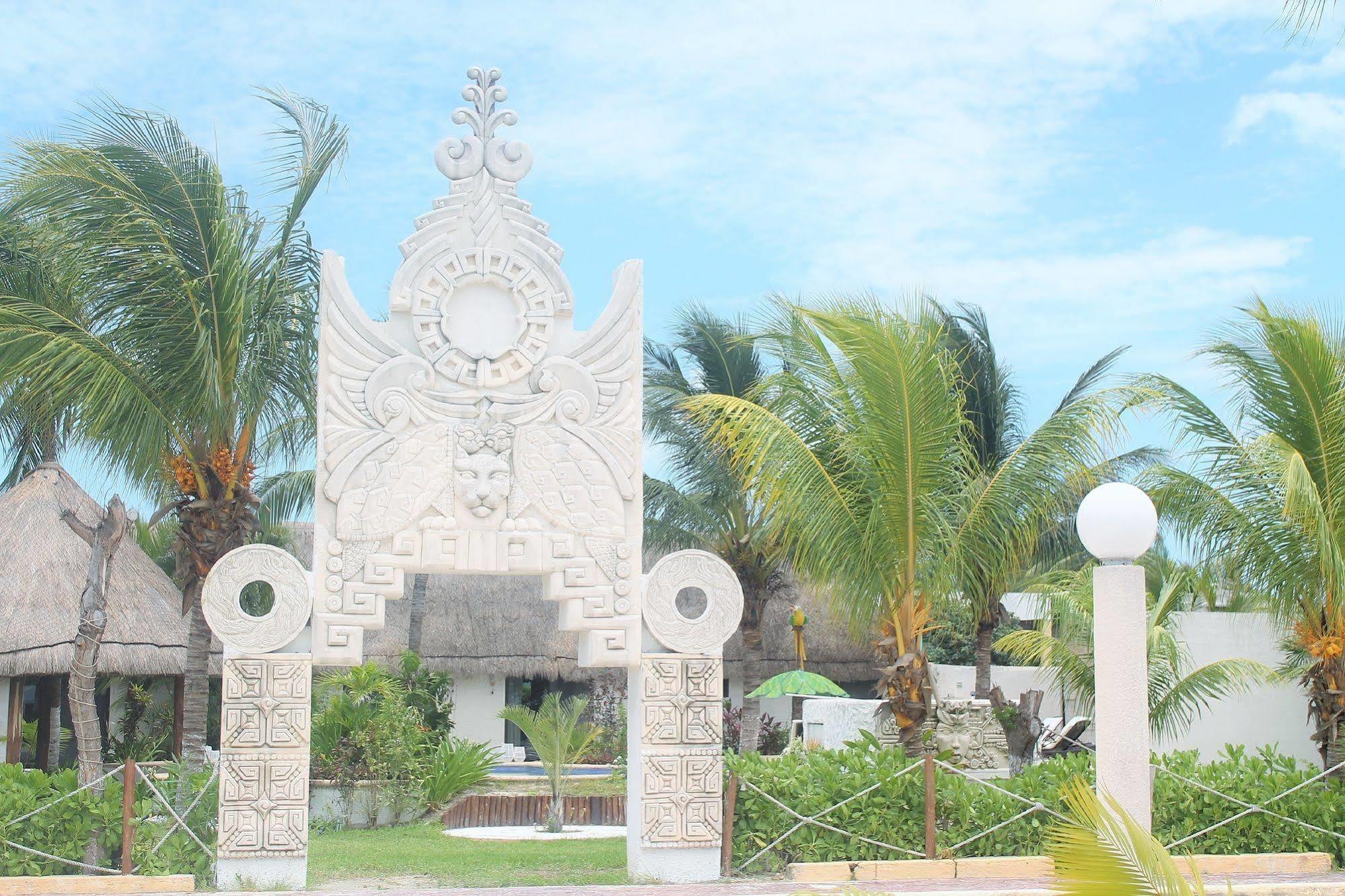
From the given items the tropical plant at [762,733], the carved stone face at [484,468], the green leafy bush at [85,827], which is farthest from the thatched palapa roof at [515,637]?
the carved stone face at [484,468]

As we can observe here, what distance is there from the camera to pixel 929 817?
993 centimetres

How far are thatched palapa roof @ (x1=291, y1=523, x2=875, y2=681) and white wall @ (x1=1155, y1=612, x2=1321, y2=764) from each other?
8142mm

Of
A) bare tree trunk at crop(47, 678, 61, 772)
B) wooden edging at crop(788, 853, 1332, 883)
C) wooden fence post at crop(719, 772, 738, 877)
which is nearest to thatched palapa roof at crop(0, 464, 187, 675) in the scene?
bare tree trunk at crop(47, 678, 61, 772)

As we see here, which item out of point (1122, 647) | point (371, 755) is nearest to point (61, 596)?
point (371, 755)

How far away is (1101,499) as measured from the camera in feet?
22.0

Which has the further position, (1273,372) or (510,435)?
(1273,372)

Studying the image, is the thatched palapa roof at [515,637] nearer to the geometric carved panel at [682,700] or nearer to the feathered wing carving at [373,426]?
the geometric carved panel at [682,700]

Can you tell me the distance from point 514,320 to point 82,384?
3468 millimetres

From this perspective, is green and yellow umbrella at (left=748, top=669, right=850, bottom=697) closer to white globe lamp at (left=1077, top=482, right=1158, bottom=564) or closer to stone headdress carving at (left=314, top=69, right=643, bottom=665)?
stone headdress carving at (left=314, top=69, right=643, bottom=665)

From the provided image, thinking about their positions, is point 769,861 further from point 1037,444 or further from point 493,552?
point 1037,444

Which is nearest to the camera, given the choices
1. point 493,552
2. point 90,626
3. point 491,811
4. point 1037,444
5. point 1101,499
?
point 1101,499

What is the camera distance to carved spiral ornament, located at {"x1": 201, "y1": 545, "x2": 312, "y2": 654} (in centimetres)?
895

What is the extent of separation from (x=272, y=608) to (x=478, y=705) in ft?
47.9

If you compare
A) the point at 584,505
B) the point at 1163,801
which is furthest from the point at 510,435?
the point at 1163,801
